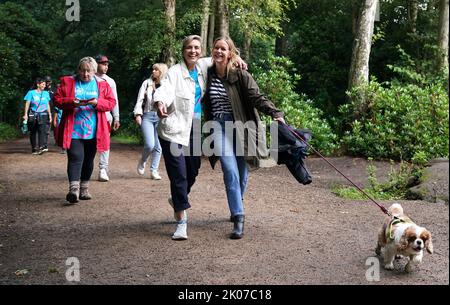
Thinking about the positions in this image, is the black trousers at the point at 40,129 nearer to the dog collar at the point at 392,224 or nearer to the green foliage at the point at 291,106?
the green foliage at the point at 291,106

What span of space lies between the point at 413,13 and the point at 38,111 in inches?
506

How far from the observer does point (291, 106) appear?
52.0ft

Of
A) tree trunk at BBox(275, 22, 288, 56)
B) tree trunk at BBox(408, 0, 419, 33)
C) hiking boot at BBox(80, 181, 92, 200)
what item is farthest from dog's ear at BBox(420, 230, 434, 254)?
tree trunk at BBox(275, 22, 288, 56)

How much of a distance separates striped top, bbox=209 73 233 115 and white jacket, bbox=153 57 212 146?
23cm

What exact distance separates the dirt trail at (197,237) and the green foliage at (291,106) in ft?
16.0

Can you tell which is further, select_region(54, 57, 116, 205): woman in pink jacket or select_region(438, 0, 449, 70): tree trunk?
select_region(438, 0, 449, 70): tree trunk

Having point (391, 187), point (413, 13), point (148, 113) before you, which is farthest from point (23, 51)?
point (391, 187)

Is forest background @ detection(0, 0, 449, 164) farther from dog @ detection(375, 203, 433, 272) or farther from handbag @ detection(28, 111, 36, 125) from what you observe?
dog @ detection(375, 203, 433, 272)

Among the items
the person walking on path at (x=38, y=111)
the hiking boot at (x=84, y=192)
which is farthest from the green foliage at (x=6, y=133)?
the hiking boot at (x=84, y=192)

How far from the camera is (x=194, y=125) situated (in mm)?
6402

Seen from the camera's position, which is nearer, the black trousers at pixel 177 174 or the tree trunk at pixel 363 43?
the black trousers at pixel 177 174

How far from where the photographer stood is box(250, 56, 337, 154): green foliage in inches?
604

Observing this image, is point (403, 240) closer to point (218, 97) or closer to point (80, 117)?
point (218, 97)

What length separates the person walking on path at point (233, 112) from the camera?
6.23 m
